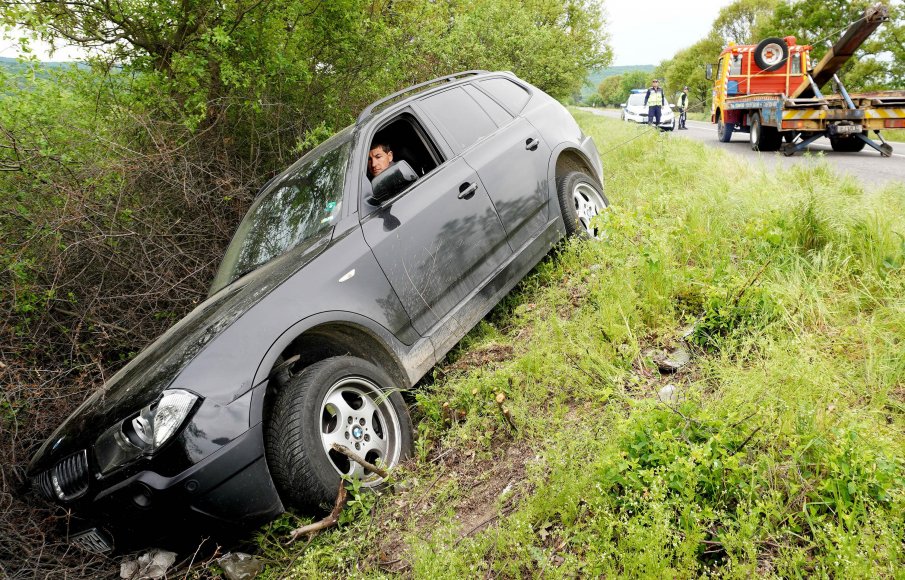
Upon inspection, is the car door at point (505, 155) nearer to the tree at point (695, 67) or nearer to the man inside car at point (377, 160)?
the man inside car at point (377, 160)

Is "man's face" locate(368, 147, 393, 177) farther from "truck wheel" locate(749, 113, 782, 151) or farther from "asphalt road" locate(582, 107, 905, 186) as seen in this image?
"truck wheel" locate(749, 113, 782, 151)

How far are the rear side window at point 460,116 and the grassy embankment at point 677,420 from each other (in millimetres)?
1217

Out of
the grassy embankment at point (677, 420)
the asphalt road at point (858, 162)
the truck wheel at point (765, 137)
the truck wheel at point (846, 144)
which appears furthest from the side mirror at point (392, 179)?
the truck wheel at point (765, 137)

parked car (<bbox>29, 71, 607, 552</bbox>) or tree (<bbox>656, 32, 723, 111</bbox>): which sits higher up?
parked car (<bbox>29, 71, 607, 552</bbox>)

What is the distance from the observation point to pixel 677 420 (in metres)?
2.54

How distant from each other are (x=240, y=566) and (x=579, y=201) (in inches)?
150

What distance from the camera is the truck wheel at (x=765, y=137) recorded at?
1219cm

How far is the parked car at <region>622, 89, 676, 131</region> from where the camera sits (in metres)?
23.1

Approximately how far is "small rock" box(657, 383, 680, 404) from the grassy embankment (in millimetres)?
39

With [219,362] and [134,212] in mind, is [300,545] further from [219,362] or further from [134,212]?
[134,212]

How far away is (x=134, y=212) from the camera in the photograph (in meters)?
5.40

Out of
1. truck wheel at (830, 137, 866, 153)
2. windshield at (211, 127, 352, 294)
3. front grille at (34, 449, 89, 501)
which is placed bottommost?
truck wheel at (830, 137, 866, 153)

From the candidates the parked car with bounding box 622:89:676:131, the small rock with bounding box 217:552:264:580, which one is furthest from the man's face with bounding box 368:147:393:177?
the parked car with bounding box 622:89:676:131

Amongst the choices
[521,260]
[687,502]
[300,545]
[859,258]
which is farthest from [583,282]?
[300,545]
